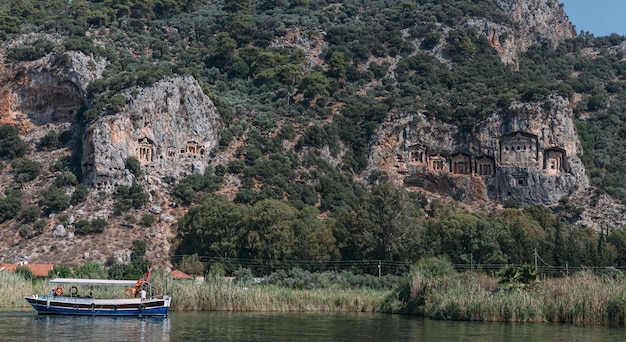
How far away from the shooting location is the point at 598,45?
174m

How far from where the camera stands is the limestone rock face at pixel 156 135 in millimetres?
97500

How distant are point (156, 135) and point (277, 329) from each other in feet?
193

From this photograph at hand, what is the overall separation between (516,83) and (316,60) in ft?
103

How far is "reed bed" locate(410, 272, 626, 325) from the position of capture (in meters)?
49.7

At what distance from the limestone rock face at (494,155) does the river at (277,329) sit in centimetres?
5899

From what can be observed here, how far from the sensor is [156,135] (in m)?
103

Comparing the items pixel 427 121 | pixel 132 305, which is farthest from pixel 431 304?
pixel 427 121

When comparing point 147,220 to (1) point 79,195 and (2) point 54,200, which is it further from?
→ (2) point 54,200

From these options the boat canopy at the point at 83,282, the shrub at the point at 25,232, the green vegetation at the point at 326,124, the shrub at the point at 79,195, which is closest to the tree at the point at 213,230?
the green vegetation at the point at 326,124

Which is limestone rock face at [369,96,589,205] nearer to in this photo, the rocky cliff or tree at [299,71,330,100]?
the rocky cliff

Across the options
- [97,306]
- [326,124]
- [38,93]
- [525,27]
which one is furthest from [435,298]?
[525,27]

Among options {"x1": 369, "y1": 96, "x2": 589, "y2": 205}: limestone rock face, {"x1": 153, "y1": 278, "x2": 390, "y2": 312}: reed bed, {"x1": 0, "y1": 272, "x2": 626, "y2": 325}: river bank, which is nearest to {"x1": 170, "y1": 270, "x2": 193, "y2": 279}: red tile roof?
{"x1": 0, "y1": 272, "x2": 626, "y2": 325}: river bank

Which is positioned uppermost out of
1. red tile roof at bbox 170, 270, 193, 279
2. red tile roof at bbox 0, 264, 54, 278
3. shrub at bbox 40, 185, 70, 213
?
shrub at bbox 40, 185, 70, 213

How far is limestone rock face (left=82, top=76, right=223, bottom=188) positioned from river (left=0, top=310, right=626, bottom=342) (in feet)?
137
